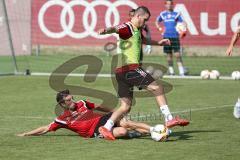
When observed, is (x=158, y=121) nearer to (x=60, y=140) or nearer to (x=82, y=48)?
(x=60, y=140)

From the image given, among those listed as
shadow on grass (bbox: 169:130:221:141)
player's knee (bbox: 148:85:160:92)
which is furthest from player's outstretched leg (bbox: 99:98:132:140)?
shadow on grass (bbox: 169:130:221:141)

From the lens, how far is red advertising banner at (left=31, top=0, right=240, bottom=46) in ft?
114

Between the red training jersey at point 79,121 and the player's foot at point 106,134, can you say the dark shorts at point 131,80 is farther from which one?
the player's foot at point 106,134

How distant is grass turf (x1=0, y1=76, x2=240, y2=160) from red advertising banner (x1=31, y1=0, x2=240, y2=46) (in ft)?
38.7

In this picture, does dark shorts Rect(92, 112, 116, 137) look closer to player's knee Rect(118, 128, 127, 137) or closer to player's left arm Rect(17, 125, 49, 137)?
player's knee Rect(118, 128, 127, 137)

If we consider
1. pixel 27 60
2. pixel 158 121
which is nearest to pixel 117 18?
pixel 27 60

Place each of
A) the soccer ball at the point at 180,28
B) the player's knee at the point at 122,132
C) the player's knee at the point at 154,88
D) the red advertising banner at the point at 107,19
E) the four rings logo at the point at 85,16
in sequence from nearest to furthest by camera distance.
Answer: the player's knee at the point at 122,132 → the player's knee at the point at 154,88 → the soccer ball at the point at 180,28 → the red advertising banner at the point at 107,19 → the four rings logo at the point at 85,16

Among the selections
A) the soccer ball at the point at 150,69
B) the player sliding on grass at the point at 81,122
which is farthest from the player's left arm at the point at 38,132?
the soccer ball at the point at 150,69

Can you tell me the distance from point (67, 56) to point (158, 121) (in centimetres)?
2007

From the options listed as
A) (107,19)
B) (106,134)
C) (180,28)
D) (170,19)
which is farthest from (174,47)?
(106,134)

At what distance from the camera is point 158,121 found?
52.5 ft

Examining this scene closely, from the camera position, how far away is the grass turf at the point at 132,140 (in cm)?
1165

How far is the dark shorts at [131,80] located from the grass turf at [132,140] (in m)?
0.89

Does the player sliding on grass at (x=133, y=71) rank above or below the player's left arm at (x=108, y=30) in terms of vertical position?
below
